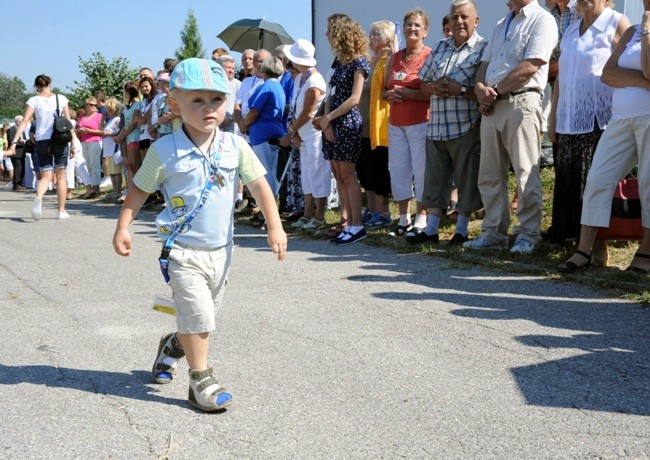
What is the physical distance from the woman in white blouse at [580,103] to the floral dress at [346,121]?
212 cm

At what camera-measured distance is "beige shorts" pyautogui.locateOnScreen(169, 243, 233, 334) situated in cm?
400

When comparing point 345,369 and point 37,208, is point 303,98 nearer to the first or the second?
point 37,208

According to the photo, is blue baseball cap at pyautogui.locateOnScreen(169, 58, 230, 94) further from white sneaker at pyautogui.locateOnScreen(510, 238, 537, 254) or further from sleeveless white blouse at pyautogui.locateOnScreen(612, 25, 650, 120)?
white sneaker at pyautogui.locateOnScreen(510, 238, 537, 254)

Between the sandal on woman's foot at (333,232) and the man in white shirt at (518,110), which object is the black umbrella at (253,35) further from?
the man in white shirt at (518,110)

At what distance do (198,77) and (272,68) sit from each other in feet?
22.7

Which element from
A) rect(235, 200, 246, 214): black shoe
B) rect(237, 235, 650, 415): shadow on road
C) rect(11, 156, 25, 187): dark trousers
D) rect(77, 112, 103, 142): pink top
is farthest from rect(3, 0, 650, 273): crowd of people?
rect(11, 156, 25, 187): dark trousers

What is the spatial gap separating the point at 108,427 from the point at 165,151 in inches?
51.2

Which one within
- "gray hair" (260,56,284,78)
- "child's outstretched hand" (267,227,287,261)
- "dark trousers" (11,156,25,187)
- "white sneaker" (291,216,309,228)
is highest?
"gray hair" (260,56,284,78)

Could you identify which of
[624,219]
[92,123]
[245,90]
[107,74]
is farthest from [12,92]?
[624,219]

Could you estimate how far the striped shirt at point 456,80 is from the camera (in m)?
8.02

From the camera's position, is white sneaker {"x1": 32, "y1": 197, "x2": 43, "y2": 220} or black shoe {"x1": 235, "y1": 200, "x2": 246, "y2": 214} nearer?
black shoe {"x1": 235, "y1": 200, "x2": 246, "y2": 214}

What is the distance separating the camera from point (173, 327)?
5.50 metres

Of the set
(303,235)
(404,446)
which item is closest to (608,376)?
(404,446)

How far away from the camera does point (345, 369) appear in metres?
4.48
